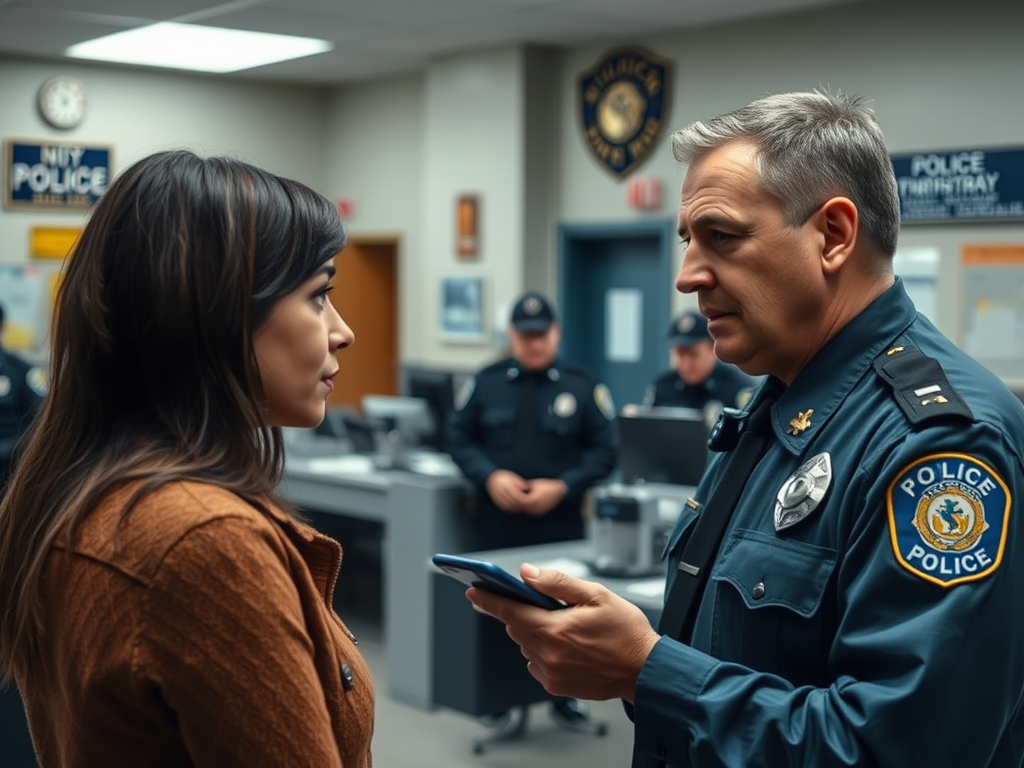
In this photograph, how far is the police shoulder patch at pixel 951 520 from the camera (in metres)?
1.20

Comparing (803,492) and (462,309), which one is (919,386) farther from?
(462,309)

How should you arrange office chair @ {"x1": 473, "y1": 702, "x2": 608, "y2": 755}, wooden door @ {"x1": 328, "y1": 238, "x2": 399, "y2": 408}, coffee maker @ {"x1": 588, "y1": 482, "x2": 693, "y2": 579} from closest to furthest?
coffee maker @ {"x1": 588, "y1": 482, "x2": 693, "y2": 579} < office chair @ {"x1": 473, "y1": 702, "x2": 608, "y2": 755} < wooden door @ {"x1": 328, "y1": 238, "x2": 399, "y2": 408}

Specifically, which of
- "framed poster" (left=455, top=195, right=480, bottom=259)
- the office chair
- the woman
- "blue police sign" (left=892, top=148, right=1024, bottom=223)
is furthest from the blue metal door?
the woman

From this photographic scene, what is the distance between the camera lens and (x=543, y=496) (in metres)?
4.79

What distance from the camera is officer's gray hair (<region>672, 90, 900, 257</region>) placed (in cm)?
141

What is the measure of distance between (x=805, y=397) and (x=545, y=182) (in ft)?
21.2

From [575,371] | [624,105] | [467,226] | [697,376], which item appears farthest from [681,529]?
[467,226]

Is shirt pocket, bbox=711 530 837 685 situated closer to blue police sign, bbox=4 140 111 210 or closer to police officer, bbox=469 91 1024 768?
police officer, bbox=469 91 1024 768

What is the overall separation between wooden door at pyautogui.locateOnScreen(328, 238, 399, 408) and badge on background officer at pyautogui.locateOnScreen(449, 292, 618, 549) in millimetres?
4406

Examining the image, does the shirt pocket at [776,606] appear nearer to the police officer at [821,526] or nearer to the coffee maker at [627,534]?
the police officer at [821,526]

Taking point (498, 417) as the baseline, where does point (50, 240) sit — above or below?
above

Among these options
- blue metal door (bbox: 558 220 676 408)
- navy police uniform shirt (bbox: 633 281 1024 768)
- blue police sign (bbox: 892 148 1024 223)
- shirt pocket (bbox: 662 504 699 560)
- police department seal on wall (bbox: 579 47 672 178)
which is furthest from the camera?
blue metal door (bbox: 558 220 676 408)

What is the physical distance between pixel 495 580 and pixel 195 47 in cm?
703

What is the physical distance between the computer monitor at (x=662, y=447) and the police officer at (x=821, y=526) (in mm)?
2446
